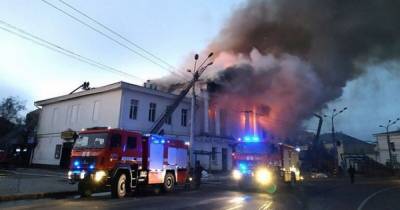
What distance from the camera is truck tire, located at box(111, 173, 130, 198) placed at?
13.8 m

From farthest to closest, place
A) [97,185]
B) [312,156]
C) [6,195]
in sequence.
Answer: [312,156]
[97,185]
[6,195]

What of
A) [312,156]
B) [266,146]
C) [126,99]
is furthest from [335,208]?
[312,156]

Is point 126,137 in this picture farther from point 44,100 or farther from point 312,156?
point 312,156

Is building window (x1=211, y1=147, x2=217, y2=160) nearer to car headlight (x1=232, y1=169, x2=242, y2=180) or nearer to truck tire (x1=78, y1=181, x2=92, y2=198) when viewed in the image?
car headlight (x1=232, y1=169, x2=242, y2=180)

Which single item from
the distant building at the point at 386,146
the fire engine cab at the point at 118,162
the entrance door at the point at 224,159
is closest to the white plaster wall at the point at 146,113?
the entrance door at the point at 224,159

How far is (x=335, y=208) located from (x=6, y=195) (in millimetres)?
11821

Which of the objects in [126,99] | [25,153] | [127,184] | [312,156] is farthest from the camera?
[312,156]

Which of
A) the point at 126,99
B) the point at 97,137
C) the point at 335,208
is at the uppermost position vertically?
the point at 126,99

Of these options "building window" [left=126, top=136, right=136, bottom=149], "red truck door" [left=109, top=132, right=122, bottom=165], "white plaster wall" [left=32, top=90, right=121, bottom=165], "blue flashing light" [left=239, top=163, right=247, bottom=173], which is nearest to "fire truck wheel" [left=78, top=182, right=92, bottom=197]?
"red truck door" [left=109, top=132, right=122, bottom=165]

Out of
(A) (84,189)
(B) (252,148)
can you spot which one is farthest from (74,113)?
(A) (84,189)

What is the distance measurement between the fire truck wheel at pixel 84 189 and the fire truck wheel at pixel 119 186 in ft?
3.37

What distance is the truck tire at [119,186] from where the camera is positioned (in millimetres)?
13805

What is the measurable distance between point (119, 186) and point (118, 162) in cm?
101

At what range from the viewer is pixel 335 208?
37.4ft
